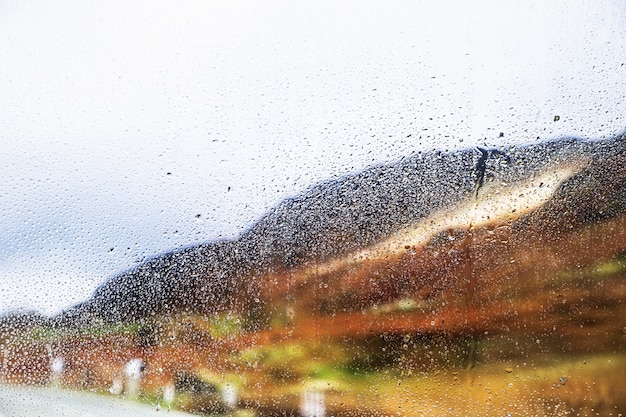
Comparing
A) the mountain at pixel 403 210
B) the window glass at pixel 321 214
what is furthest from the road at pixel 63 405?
the mountain at pixel 403 210

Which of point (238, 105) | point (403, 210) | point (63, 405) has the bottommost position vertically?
point (63, 405)

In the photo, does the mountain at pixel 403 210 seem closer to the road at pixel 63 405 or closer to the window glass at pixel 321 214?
the window glass at pixel 321 214

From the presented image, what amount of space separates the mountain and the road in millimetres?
122

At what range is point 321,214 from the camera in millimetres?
616

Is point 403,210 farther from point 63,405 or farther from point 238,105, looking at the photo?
point 63,405

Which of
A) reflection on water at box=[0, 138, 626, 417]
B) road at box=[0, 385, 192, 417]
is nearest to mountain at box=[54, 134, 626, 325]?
reflection on water at box=[0, 138, 626, 417]

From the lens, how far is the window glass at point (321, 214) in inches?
23.2

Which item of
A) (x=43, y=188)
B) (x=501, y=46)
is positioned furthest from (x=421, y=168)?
(x=43, y=188)

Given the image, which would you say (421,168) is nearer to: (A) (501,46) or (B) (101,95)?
(A) (501,46)

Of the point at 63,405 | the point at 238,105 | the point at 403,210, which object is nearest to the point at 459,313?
the point at 403,210

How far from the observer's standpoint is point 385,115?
621mm

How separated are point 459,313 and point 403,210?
0.11m

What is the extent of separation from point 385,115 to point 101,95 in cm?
30

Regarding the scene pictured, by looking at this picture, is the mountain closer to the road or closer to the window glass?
the window glass
